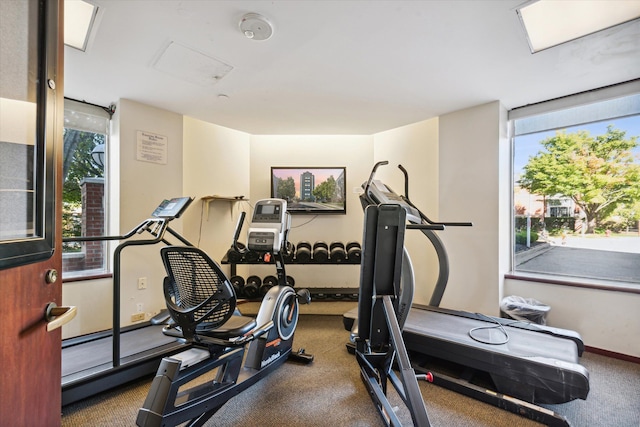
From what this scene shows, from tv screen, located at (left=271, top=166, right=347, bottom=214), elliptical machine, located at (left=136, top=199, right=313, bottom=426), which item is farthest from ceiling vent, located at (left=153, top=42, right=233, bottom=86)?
tv screen, located at (left=271, top=166, right=347, bottom=214)

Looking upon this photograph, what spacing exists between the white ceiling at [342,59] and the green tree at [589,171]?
533mm

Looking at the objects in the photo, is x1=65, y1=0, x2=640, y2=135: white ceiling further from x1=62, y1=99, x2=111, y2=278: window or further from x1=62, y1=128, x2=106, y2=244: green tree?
x1=62, y1=128, x2=106, y2=244: green tree

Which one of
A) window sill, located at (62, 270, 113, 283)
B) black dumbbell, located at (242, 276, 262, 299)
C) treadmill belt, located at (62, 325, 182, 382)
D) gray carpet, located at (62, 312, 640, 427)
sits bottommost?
gray carpet, located at (62, 312, 640, 427)

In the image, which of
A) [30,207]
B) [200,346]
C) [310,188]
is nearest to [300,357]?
[200,346]

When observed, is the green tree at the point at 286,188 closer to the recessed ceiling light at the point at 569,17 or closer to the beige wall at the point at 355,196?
the beige wall at the point at 355,196

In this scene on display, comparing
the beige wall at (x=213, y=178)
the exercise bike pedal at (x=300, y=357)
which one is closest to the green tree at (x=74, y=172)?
the beige wall at (x=213, y=178)

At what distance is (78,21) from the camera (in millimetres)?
1874

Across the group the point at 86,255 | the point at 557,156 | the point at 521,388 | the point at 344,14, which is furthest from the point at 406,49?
the point at 86,255

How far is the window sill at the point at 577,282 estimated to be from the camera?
2582mm

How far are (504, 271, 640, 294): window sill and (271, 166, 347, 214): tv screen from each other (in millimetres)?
2292

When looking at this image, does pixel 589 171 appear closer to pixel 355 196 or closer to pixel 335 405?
pixel 355 196

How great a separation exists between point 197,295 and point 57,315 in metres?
0.79

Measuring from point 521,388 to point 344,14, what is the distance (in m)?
2.66

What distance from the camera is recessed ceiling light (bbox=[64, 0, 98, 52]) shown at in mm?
1750
